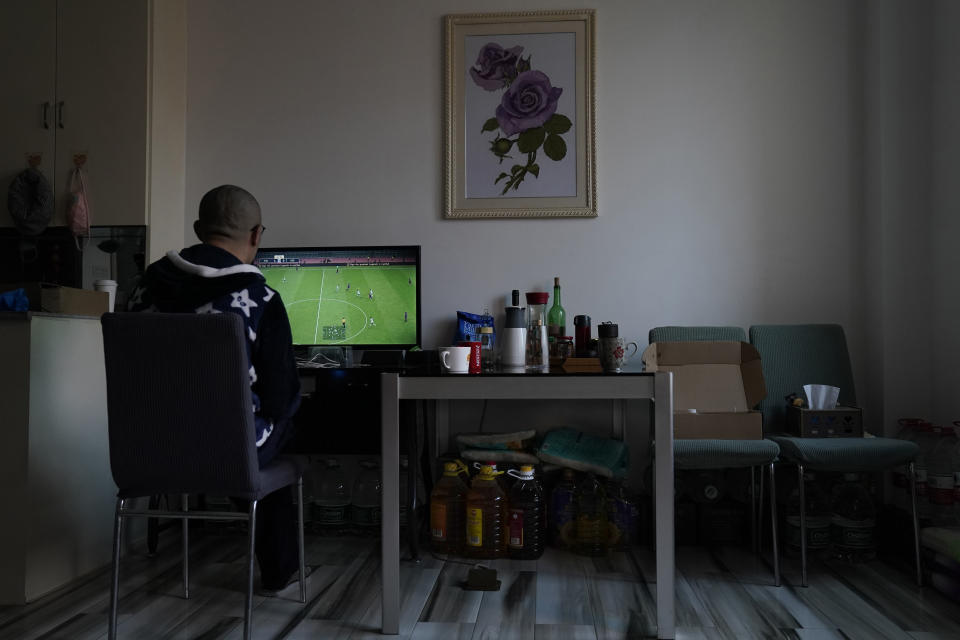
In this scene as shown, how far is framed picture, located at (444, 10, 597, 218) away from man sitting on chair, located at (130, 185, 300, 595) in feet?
4.01

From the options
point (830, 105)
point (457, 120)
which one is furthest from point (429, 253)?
point (830, 105)

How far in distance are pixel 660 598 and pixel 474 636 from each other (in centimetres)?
53

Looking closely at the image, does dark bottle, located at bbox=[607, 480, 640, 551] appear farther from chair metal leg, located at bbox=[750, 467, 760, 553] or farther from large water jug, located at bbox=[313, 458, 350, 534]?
large water jug, located at bbox=[313, 458, 350, 534]

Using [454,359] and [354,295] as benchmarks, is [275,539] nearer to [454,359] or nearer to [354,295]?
[454,359]

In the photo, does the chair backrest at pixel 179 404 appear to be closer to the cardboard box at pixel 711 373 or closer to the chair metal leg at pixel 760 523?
the cardboard box at pixel 711 373

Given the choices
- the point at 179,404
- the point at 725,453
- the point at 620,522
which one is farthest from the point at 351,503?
the point at 725,453

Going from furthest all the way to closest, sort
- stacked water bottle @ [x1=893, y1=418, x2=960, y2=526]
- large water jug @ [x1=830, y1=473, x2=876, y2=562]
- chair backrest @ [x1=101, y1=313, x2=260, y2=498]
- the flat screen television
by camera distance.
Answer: the flat screen television < large water jug @ [x1=830, y1=473, x2=876, y2=562] < stacked water bottle @ [x1=893, y1=418, x2=960, y2=526] < chair backrest @ [x1=101, y1=313, x2=260, y2=498]

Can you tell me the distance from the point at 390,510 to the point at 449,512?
2.64 ft

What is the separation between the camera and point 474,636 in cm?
184

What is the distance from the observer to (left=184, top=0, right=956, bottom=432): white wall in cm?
293

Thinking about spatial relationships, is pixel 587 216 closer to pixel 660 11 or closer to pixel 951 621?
pixel 660 11

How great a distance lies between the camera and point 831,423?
2445 millimetres

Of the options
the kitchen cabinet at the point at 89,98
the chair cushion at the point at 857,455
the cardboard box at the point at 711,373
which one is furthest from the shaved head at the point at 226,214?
the chair cushion at the point at 857,455

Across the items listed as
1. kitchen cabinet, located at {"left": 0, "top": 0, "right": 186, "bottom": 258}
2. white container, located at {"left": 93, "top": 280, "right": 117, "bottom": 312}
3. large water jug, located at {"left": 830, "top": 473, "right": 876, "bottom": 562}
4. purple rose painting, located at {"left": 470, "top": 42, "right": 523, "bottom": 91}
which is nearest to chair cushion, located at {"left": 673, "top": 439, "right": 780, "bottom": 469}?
large water jug, located at {"left": 830, "top": 473, "right": 876, "bottom": 562}
